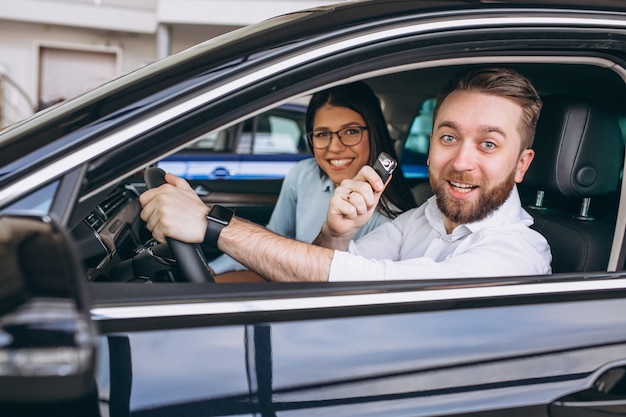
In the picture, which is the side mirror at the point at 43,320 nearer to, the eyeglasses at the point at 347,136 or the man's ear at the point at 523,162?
the man's ear at the point at 523,162

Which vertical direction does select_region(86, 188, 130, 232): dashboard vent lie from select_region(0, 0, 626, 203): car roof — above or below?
below

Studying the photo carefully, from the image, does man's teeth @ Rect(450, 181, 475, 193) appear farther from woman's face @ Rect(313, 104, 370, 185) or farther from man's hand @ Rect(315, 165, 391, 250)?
woman's face @ Rect(313, 104, 370, 185)

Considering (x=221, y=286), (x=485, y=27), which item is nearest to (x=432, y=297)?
(x=221, y=286)

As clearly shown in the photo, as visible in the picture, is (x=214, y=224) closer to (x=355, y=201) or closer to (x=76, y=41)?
(x=355, y=201)

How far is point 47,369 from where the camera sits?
735 mm

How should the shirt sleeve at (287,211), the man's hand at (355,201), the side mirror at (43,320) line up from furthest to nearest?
the shirt sleeve at (287,211) → the man's hand at (355,201) → the side mirror at (43,320)

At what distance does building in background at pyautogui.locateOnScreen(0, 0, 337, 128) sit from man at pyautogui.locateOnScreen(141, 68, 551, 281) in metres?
10.5

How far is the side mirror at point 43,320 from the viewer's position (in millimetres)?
736

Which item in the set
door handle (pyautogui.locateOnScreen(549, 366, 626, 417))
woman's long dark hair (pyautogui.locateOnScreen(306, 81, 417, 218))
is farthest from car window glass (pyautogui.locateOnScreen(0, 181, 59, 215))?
woman's long dark hair (pyautogui.locateOnScreen(306, 81, 417, 218))

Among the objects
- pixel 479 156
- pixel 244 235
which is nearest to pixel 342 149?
pixel 479 156

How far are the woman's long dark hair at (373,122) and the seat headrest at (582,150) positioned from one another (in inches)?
27.5

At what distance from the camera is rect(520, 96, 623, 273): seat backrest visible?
1752 millimetres

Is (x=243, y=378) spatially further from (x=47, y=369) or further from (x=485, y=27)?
(x=485, y=27)

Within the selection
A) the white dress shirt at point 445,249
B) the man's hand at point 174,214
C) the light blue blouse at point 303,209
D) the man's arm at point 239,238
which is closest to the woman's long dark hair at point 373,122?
the light blue blouse at point 303,209
